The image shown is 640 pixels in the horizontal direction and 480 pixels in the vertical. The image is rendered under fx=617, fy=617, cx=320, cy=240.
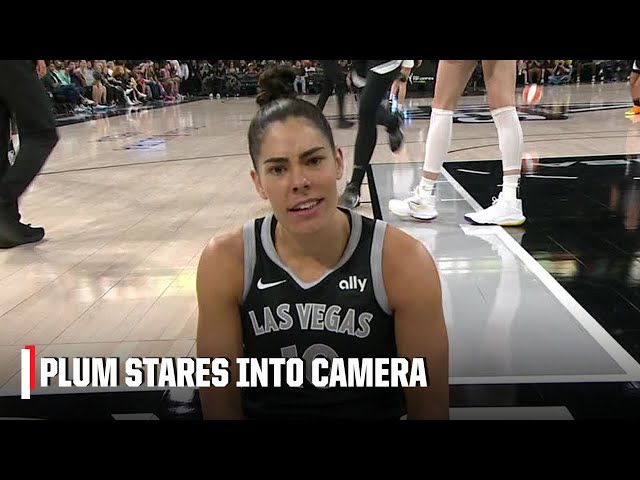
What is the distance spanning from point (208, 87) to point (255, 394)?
3.32 ft

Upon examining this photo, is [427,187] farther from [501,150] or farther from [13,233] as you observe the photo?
[13,233]

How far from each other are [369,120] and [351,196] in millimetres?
351

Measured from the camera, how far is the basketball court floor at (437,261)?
1.48 metres

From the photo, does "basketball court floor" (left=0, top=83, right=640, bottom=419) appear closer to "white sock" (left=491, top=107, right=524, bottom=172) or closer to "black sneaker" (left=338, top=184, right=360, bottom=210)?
"black sneaker" (left=338, top=184, right=360, bottom=210)

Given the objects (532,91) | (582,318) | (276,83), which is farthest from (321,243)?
(532,91)

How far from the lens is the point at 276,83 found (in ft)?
4.96

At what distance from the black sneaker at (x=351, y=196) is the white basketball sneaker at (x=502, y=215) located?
1.66 ft

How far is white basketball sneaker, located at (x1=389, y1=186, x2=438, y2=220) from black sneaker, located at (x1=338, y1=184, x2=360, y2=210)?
16cm

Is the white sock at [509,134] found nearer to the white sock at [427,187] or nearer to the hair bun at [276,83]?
the white sock at [427,187]

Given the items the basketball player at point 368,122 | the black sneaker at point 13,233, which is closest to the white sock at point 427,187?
the basketball player at point 368,122

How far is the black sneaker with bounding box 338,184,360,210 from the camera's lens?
2725mm

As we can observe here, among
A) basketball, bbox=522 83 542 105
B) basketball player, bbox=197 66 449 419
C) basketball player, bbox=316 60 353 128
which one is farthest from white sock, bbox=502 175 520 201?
basketball player, bbox=197 66 449 419

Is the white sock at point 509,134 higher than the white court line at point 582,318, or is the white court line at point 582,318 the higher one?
the white sock at point 509,134
